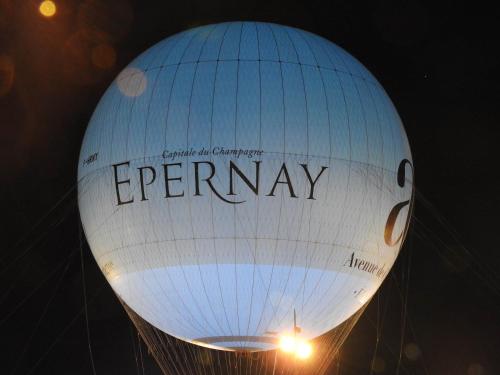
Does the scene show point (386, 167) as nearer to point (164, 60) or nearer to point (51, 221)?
point (164, 60)

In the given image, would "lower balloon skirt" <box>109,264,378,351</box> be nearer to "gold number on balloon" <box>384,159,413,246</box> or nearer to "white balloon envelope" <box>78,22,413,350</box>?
"white balloon envelope" <box>78,22,413,350</box>

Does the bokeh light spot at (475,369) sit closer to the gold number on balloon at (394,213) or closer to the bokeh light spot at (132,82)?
the gold number on balloon at (394,213)

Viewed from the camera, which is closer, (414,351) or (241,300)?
(241,300)

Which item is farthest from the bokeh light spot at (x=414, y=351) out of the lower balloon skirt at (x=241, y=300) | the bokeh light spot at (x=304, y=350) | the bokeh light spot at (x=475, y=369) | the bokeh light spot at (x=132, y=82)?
the bokeh light spot at (x=132, y=82)

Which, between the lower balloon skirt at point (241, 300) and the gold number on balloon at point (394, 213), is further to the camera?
the gold number on balloon at point (394, 213)

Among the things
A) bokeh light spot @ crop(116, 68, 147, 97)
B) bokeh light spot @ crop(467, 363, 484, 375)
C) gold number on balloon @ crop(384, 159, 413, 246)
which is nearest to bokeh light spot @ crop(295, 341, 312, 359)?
gold number on balloon @ crop(384, 159, 413, 246)

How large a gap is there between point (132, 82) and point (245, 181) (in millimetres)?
2956

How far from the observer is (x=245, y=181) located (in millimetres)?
24375

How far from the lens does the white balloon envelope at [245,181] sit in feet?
80.3

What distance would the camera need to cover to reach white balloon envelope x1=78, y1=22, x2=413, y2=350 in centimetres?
2448

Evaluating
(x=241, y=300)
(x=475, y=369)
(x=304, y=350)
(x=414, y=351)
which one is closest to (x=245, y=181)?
(x=241, y=300)

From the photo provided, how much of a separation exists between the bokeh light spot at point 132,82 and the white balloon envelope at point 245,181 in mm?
38

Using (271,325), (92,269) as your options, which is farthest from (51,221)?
(271,325)

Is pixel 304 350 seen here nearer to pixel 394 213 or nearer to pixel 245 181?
pixel 394 213
